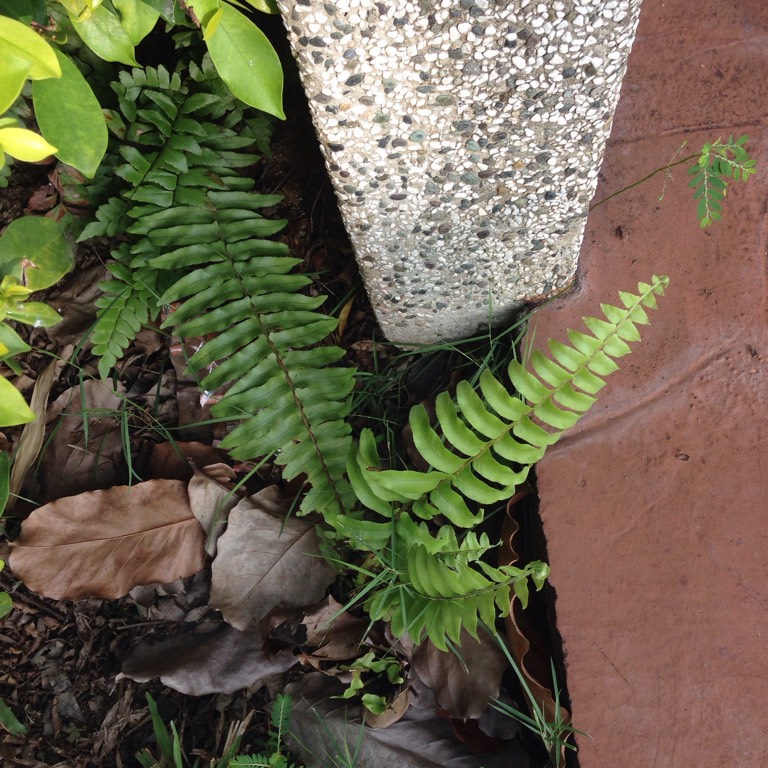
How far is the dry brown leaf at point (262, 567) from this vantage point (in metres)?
1.90

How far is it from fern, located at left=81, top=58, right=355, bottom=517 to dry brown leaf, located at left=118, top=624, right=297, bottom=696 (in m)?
0.44

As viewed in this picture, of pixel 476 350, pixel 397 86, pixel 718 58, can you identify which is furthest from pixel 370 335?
pixel 718 58

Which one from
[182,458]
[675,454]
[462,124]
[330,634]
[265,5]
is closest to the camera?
[265,5]

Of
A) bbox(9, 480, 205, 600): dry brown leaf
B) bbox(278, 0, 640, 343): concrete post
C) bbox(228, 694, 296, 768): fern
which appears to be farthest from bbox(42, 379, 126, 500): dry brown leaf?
bbox(278, 0, 640, 343): concrete post

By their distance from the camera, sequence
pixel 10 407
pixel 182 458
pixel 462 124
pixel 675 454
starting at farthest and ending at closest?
1. pixel 182 458
2. pixel 675 454
3. pixel 462 124
4. pixel 10 407

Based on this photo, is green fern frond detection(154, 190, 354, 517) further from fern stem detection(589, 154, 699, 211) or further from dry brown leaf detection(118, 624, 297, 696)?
fern stem detection(589, 154, 699, 211)

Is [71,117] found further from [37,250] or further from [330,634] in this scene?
[330,634]

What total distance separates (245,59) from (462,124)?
43cm

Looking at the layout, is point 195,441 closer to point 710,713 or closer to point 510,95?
point 510,95

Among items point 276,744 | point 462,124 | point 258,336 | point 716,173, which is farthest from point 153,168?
point 276,744

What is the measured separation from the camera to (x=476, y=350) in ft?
6.78

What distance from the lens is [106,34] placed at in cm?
117

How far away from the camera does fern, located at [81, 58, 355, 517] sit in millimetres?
1759

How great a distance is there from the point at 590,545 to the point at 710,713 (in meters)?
0.45
